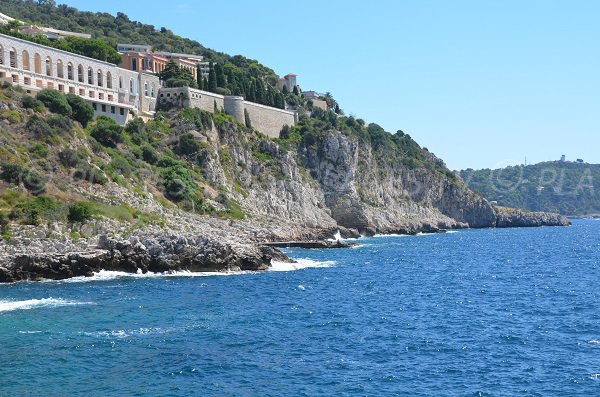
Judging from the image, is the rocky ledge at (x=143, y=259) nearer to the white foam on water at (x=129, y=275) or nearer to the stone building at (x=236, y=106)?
the white foam on water at (x=129, y=275)

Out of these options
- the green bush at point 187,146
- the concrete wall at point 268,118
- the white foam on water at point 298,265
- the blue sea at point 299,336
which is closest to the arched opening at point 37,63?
the green bush at point 187,146

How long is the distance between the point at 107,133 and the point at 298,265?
27.4 m

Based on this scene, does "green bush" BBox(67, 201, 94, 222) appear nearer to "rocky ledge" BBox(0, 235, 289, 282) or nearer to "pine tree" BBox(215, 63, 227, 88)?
"rocky ledge" BBox(0, 235, 289, 282)

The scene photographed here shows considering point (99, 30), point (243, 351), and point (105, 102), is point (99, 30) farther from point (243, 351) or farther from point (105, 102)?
point (243, 351)

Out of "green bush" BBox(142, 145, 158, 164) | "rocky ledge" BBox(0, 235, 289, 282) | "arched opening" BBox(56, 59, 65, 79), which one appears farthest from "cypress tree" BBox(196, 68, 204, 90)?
"rocky ledge" BBox(0, 235, 289, 282)

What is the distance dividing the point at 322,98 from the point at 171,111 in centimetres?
7097

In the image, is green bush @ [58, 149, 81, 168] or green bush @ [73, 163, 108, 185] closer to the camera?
green bush @ [73, 163, 108, 185]

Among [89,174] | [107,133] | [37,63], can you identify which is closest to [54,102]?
[107,133]

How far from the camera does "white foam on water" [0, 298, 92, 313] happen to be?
3919 cm

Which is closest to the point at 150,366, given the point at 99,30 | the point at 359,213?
the point at 359,213

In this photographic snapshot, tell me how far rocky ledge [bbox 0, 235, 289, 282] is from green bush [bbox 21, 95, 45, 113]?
21.7 meters

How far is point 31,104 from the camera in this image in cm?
6994

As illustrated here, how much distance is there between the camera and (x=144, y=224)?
6191 centimetres

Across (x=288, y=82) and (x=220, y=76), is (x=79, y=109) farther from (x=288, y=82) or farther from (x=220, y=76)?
(x=288, y=82)
